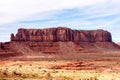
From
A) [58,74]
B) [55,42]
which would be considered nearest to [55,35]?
[55,42]

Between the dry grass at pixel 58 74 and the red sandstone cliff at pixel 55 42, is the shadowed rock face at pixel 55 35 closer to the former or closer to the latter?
the red sandstone cliff at pixel 55 42

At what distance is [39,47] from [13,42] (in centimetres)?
1168

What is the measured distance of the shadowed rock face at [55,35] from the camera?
17488cm

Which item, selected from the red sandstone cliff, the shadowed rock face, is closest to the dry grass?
the red sandstone cliff

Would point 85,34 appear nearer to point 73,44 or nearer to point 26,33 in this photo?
point 73,44

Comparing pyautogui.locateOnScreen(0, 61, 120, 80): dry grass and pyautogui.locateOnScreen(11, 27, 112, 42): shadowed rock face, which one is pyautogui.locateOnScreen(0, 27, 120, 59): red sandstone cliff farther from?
pyautogui.locateOnScreen(0, 61, 120, 80): dry grass

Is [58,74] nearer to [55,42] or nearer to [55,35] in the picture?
[55,42]

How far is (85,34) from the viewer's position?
19250cm

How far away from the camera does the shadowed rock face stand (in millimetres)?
174875

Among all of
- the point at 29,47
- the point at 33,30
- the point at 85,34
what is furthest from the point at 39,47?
the point at 85,34

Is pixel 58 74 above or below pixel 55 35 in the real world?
below

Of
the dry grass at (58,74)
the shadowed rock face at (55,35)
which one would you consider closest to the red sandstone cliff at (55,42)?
the shadowed rock face at (55,35)

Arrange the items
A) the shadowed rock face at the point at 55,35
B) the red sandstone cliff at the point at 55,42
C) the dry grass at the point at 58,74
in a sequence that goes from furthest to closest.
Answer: the shadowed rock face at the point at 55,35, the red sandstone cliff at the point at 55,42, the dry grass at the point at 58,74

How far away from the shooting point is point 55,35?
181 meters
